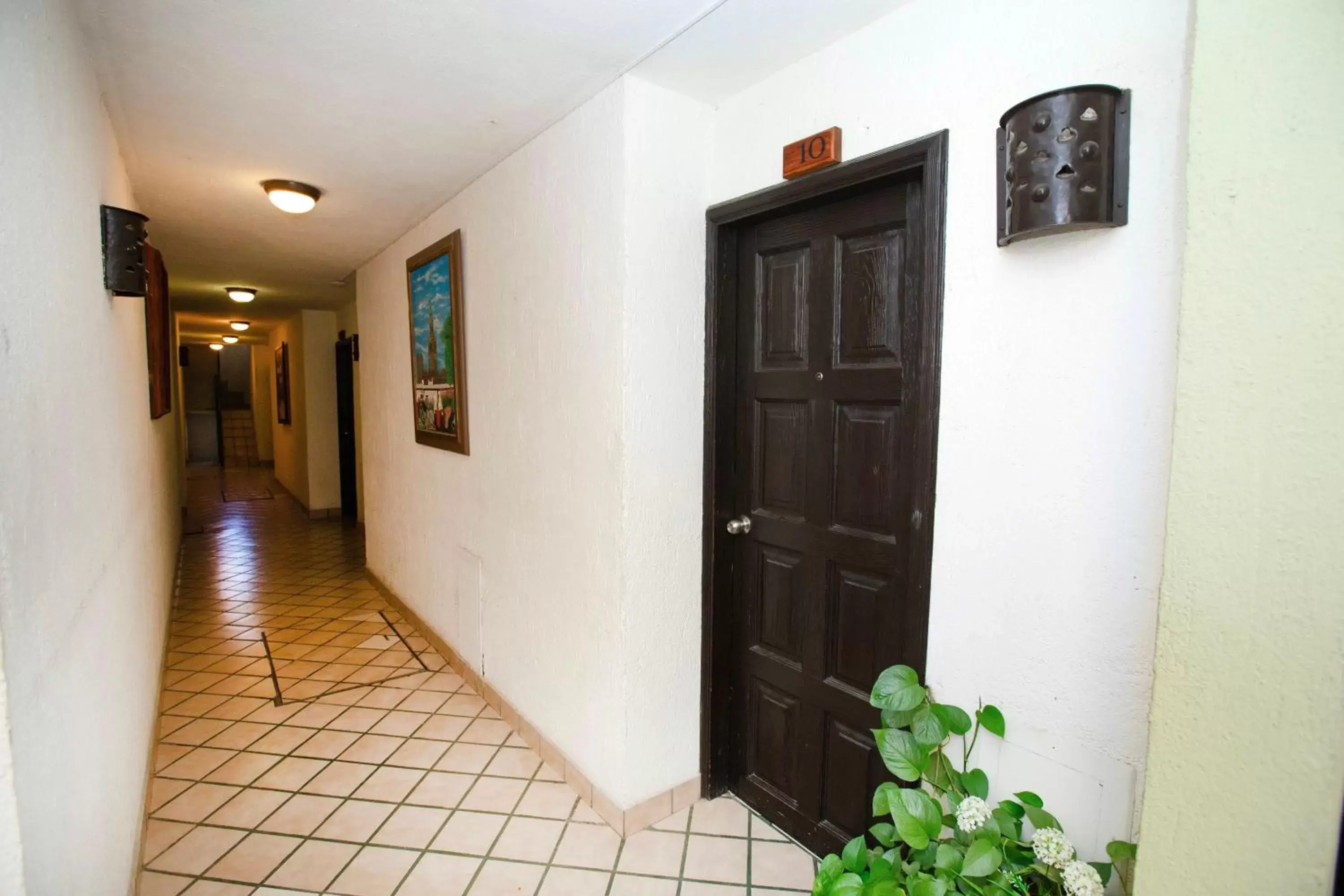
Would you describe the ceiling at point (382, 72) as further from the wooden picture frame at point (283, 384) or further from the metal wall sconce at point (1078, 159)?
the wooden picture frame at point (283, 384)

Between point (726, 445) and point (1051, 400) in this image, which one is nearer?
point (1051, 400)

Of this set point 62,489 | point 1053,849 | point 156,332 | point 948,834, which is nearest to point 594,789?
point 948,834

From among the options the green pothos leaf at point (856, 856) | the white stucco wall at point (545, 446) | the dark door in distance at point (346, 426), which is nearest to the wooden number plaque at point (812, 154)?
the white stucco wall at point (545, 446)

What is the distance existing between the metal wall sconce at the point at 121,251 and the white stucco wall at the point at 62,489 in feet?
0.12

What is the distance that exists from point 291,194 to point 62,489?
2165 mm

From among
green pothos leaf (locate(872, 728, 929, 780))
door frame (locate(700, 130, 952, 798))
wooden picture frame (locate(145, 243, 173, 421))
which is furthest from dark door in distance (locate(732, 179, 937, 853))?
wooden picture frame (locate(145, 243, 173, 421))

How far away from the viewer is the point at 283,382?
28.1 feet

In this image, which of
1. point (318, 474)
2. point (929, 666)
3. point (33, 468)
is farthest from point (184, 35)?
point (318, 474)

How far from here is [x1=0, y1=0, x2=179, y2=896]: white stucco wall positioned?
36.9 inches

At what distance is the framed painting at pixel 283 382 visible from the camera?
8.25 metres

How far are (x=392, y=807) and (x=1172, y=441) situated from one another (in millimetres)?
2561

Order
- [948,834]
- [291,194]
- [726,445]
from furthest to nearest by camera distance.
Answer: [291,194]
[726,445]
[948,834]

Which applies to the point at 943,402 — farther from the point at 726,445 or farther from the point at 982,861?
the point at 982,861

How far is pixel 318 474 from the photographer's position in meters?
7.50
